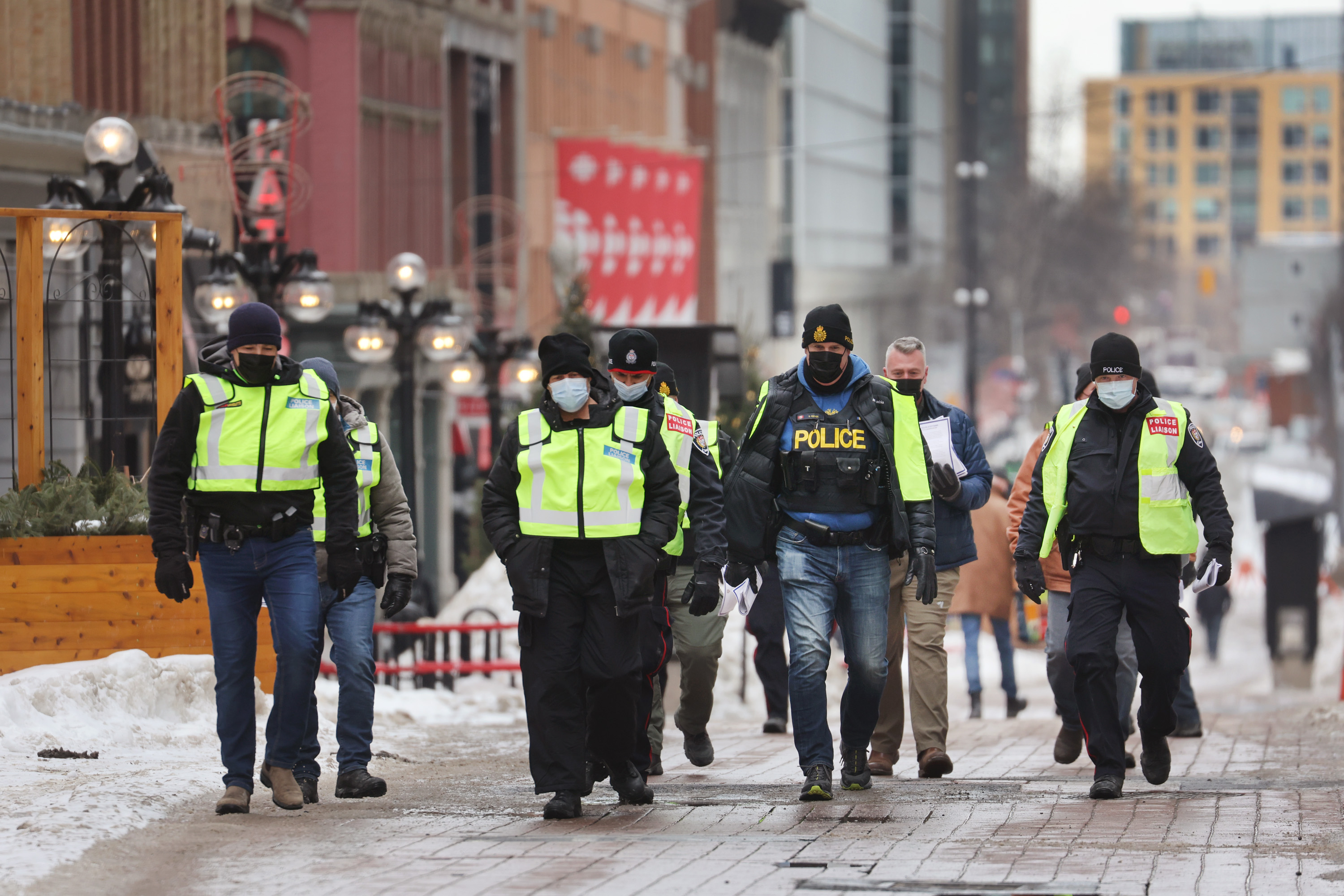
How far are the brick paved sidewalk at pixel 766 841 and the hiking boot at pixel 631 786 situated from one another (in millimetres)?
104

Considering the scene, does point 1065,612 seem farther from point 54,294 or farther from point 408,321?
point 408,321

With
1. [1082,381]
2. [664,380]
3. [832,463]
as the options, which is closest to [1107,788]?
[832,463]

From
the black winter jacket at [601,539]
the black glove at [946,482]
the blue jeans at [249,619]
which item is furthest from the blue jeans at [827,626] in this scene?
the blue jeans at [249,619]

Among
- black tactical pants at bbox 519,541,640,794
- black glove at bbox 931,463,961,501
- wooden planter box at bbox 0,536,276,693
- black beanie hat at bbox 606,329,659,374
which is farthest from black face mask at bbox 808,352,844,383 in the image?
wooden planter box at bbox 0,536,276,693

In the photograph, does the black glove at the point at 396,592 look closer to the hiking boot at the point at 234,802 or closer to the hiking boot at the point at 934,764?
the hiking boot at the point at 234,802

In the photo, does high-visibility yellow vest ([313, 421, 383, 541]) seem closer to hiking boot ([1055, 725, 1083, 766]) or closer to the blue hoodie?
the blue hoodie

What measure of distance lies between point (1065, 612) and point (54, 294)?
18.3ft

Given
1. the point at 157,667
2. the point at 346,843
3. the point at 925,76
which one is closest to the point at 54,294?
the point at 157,667

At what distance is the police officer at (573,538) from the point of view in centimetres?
848

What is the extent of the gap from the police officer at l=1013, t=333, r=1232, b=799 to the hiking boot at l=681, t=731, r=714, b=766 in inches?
75.7

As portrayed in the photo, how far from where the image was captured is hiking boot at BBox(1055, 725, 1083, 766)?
1098 centimetres

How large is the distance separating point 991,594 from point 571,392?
6754mm

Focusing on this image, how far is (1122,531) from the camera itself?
30.6ft

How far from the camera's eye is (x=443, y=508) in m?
35.6
